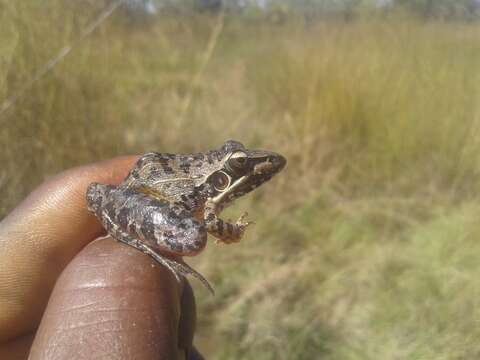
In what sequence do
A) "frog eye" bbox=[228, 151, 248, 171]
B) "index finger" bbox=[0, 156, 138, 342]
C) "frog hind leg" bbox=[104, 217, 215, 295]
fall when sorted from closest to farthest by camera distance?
"frog hind leg" bbox=[104, 217, 215, 295], "index finger" bbox=[0, 156, 138, 342], "frog eye" bbox=[228, 151, 248, 171]

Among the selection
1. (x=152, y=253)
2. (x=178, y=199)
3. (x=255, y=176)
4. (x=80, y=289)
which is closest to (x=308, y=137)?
(x=255, y=176)

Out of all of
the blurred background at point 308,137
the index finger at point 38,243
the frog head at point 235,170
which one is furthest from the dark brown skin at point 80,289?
the blurred background at point 308,137

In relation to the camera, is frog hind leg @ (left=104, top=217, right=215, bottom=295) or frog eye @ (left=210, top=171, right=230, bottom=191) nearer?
frog hind leg @ (left=104, top=217, right=215, bottom=295)

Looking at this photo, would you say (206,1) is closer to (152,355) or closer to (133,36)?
(133,36)

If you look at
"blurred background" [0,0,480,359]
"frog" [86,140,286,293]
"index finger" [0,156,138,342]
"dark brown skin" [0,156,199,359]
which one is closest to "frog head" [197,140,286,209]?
"frog" [86,140,286,293]

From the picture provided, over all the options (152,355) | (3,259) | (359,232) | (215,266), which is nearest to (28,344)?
(3,259)

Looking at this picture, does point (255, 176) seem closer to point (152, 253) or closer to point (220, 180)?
point (220, 180)

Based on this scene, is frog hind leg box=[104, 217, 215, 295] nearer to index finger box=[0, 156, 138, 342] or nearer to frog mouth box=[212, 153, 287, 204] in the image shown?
index finger box=[0, 156, 138, 342]
